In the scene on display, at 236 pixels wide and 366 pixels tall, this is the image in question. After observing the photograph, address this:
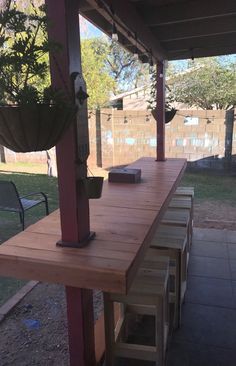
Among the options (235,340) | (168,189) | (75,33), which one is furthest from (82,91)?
(235,340)

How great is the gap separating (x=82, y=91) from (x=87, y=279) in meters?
0.72

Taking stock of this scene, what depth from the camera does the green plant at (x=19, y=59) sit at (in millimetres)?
935

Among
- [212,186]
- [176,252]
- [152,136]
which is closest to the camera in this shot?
[176,252]

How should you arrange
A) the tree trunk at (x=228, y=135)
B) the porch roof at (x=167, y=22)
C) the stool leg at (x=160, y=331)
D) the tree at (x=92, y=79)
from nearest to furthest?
the stool leg at (x=160, y=331)
the porch roof at (x=167, y=22)
the tree trunk at (x=228, y=135)
the tree at (x=92, y=79)

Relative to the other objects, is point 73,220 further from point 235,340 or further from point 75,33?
point 235,340

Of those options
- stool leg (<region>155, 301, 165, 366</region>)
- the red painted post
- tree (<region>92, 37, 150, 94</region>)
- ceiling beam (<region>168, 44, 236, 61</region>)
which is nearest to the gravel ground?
stool leg (<region>155, 301, 165, 366</region>)

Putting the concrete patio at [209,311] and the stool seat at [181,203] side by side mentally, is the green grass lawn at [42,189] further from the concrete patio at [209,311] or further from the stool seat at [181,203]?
the stool seat at [181,203]

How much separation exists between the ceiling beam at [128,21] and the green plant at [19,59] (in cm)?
71

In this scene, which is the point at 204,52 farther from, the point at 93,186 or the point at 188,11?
the point at 93,186

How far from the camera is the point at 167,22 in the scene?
253 centimetres

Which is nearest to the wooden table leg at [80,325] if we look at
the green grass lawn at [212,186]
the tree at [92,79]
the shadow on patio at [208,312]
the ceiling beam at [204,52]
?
the shadow on patio at [208,312]

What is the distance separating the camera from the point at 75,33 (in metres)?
1.23

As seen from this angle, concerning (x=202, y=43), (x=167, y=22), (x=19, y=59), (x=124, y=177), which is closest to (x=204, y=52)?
(x=202, y=43)

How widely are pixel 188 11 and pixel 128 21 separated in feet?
1.78
